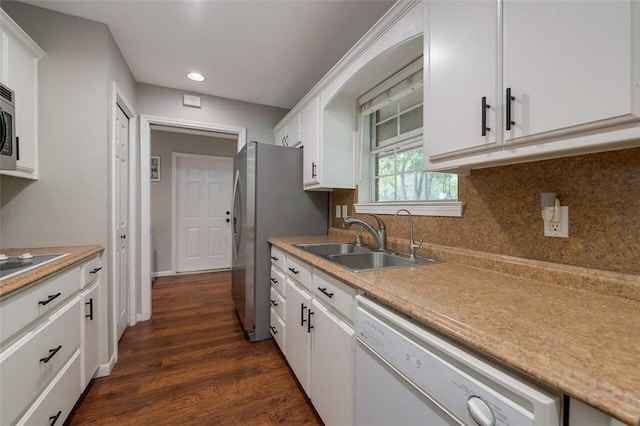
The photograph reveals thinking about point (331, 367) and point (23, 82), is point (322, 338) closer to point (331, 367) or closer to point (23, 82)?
point (331, 367)

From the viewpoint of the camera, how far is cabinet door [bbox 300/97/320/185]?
7.20ft

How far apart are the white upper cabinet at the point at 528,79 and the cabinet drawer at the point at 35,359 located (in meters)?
1.77

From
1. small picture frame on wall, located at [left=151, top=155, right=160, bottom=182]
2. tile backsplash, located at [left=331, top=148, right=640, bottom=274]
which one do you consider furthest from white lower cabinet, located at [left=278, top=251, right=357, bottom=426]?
small picture frame on wall, located at [left=151, top=155, right=160, bottom=182]

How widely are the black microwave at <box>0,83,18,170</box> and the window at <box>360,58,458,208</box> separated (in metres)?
2.11

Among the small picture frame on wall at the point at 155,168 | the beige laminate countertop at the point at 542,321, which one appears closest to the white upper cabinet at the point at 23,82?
the beige laminate countertop at the point at 542,321

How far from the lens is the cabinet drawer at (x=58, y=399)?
1.07 m

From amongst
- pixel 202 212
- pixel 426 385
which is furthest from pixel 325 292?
pixel 202 212

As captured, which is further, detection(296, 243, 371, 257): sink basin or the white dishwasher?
detection(296, 243, 371, 257): sink basin

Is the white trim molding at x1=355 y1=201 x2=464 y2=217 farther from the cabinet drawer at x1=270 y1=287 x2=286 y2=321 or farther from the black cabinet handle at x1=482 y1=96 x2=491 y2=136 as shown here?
the cabinet drawer at x1=270 y1=287 x2=286 y2=321

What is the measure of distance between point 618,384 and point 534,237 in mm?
761

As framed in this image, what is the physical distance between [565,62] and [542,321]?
0.70m

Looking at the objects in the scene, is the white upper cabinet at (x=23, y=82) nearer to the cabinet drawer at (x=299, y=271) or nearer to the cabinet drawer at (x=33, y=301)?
the cabinet drawer at (x=33, y=301)

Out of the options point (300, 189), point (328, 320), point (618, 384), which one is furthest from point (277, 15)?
point (618, 384)

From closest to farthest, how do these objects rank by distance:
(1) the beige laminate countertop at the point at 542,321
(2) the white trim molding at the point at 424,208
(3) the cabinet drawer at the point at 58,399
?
1. (1) the beige laminate countertop at the point at 542,321
2. (3) the cabinet drawer at the point at 58,399
3. (2) the white trim molding at the point at 424,208
